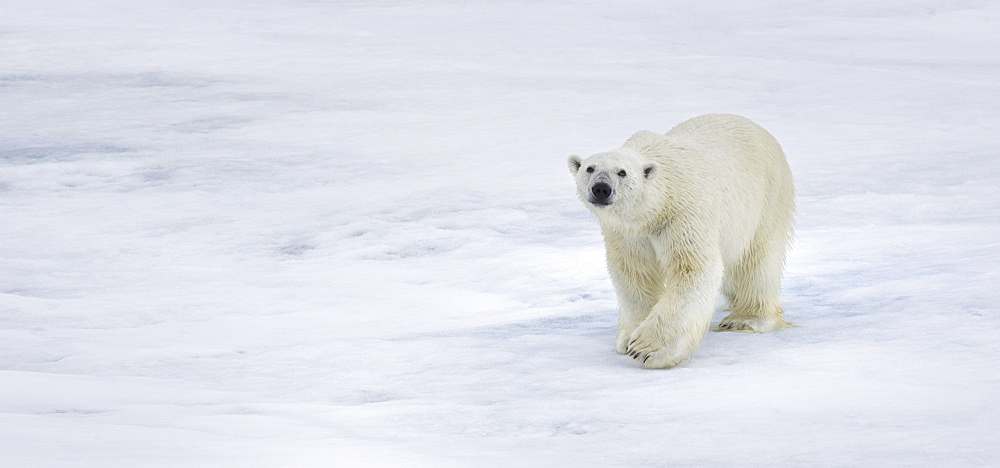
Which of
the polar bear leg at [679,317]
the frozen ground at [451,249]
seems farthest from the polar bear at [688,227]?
the frozen ground at [451,249]

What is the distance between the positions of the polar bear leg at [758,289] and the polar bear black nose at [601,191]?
3.06 ft

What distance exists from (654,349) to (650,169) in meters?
0.59

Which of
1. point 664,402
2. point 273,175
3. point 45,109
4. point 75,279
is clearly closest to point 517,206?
point 273,175

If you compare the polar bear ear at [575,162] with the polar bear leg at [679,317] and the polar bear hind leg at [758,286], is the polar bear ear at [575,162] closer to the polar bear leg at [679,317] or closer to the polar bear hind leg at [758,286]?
the polar bear leg at [679,317]

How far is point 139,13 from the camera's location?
14.9m

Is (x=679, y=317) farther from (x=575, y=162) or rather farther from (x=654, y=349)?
(x=575, y=162)

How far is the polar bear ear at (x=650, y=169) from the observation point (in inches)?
149

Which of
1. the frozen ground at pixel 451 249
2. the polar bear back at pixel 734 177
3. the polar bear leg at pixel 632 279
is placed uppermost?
the polar bear back at pixel 734 177

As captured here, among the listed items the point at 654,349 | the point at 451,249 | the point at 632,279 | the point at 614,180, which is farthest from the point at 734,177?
the point at 451,249

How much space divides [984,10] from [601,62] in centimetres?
532

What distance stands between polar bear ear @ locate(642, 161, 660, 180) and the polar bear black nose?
0.57 feet

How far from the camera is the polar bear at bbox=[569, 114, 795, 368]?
3764mm

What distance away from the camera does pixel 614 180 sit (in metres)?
3.70

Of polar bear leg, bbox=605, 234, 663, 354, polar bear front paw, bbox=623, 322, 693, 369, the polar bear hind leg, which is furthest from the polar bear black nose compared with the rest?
the polar bear hind leg
